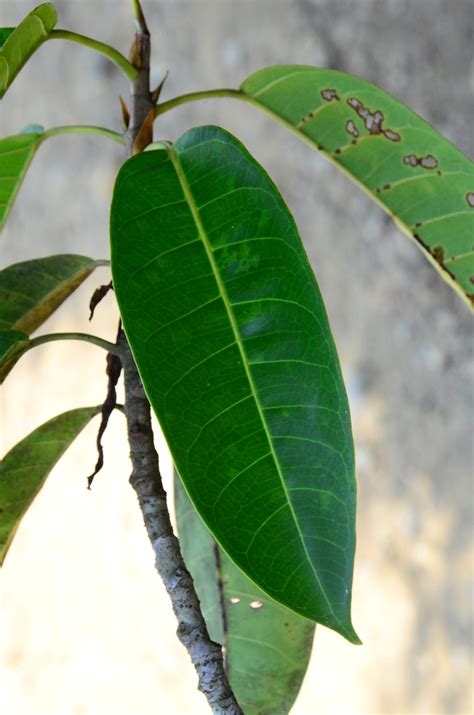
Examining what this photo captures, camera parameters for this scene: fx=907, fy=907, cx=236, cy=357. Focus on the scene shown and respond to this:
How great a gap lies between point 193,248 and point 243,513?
14cm

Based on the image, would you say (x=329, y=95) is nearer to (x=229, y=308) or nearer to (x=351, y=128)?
(x=351, y=128)

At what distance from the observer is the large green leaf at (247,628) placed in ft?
2.34

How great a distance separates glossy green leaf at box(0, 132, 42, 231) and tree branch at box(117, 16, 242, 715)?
0.10m

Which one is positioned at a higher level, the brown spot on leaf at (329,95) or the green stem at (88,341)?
the brown spot on leaf at (329,95)

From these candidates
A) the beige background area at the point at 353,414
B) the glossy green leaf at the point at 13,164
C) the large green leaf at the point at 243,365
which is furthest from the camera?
the beige background area at the point at 353,414

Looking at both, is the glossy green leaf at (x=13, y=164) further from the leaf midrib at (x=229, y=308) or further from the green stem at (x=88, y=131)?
the leaf midrib at (x=229, y=308)

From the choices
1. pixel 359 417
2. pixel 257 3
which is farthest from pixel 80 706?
pixel 257 3

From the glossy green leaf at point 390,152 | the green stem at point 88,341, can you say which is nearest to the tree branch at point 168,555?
the green stem at point 88,341

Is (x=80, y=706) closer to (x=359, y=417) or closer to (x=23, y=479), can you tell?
(x=359, y=417)

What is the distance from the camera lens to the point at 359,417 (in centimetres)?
157

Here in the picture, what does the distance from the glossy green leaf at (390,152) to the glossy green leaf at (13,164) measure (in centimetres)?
16

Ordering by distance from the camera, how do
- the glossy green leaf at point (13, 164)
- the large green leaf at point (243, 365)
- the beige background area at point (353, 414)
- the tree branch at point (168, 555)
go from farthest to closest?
1. the beige background area at point (353, 414)
2. the glossy green leaf at point (13, 164)
3. the tree branch at point (168, 555)
4. the large green leaf at point (243, 365)

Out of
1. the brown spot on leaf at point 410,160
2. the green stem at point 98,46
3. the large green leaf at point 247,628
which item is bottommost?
the large green leaf at point 247,628

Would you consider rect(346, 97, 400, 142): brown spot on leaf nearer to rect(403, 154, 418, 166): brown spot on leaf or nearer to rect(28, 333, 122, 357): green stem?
rect(403, 154, 418, 166): brown spot on leaf
